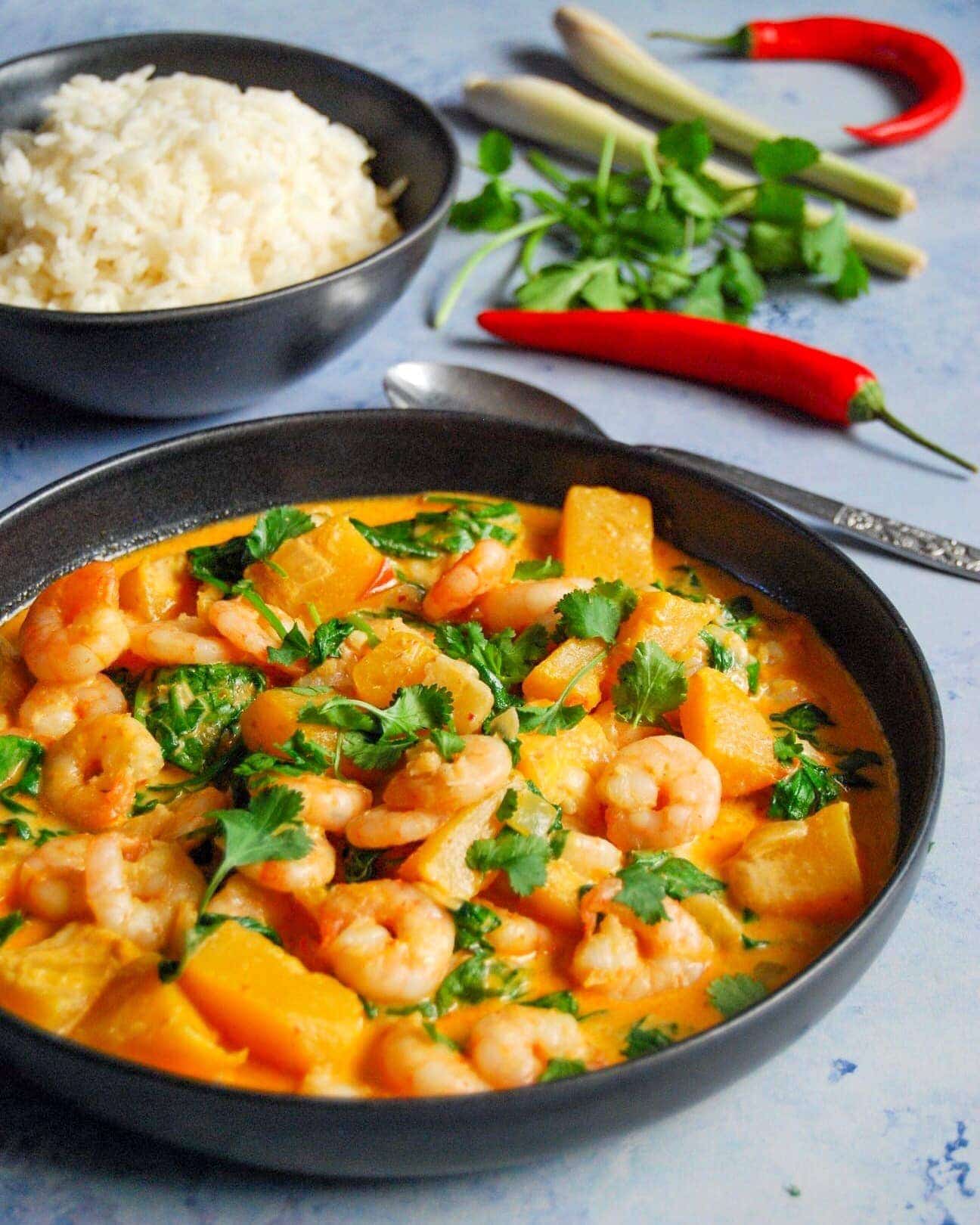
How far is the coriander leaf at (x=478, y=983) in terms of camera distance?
2.80m

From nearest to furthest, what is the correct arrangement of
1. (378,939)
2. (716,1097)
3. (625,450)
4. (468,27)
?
(378,939) < (716,1097) < (625,450) < (468,27)

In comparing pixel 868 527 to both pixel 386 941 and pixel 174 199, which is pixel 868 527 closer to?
pixel 386 941

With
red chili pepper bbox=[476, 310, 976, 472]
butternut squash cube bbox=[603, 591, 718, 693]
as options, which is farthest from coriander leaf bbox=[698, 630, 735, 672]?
red chili pepper bbox=[476, 310, 976, 472]

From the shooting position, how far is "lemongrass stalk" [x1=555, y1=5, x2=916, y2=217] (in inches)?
242

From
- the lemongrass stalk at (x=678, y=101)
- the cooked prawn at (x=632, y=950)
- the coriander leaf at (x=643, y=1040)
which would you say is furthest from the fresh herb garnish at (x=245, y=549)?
the lemongrass stalk at (x=678, y=101)

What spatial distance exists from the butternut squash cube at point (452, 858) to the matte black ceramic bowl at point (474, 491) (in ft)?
1.79

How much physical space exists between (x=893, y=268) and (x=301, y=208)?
7.93 feet

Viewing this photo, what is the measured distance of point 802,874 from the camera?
118 inches

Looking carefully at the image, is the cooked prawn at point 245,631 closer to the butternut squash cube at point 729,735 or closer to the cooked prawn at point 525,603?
the cooked prawn at point 525,603

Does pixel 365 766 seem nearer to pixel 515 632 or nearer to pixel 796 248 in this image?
pixel 515 632

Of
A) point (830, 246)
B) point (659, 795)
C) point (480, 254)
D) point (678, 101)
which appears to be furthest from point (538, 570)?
point (678, 101)

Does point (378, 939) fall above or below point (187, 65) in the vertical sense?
below

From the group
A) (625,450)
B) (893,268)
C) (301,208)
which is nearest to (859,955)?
(625,450)

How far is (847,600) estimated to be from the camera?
12.2 feet
